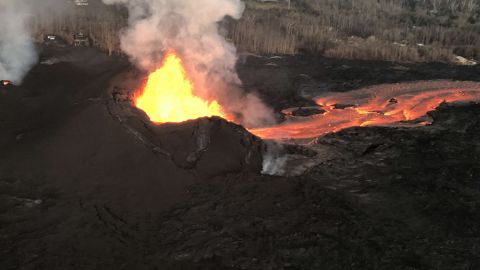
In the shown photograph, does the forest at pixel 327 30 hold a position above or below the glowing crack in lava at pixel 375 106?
above

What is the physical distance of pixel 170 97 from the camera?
14555 mm

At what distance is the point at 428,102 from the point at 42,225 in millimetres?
14872

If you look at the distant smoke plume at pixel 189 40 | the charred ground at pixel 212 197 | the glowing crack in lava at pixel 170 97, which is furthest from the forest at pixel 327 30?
the charred ground at pixel 212 197

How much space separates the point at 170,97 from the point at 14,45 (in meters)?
8.63

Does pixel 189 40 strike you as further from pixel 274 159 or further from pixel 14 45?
pixel 14 45

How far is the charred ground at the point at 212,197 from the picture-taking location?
8.54 meters

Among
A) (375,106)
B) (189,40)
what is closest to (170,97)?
(189,40)

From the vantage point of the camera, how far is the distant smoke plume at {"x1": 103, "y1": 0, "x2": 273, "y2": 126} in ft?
50.6

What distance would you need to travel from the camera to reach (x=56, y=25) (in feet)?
82.0

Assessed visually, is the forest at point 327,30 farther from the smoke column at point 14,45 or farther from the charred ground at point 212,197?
the charred ground at point 212,197

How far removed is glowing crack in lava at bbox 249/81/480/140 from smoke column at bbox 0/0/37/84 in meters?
9.36

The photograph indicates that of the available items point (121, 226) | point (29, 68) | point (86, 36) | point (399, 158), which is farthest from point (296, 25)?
point (121, 226)

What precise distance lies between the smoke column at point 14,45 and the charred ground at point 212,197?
9.66ft

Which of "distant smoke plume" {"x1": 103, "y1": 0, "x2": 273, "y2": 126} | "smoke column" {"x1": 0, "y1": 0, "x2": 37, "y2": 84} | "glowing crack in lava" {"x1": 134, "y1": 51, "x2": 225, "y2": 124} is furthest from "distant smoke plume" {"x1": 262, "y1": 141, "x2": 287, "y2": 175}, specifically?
"smoke column" {"x1": 0, "y1": 0, "x2": 37, "y2": 84}
